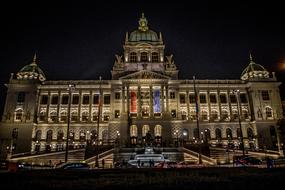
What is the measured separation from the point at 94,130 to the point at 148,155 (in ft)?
106

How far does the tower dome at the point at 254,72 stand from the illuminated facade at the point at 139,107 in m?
0.34

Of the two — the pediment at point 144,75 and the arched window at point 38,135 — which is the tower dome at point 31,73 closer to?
the arched window at point 38,135

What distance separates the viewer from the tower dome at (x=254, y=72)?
79438 mm

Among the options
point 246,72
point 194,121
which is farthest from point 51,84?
point 246,72

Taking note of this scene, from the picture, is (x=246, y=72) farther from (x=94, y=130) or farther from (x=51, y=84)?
(x=51, y=84)

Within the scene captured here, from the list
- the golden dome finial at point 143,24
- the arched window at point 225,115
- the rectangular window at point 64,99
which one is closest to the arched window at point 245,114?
the arched window at point 225,115

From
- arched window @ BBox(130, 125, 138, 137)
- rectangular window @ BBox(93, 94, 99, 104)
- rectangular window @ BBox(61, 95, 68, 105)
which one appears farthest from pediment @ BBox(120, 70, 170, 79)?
rectangular window @ BBox(61, 95, 68, 105)

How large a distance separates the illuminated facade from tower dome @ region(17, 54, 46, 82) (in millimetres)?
271

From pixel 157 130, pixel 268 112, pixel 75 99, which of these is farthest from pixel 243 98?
pixel 75 99

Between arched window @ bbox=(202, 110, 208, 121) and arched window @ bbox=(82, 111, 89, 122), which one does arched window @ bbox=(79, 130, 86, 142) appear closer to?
arched window @ bbox=(82, 111, 89, 122)

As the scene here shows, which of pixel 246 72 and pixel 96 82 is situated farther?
pixel 246 72

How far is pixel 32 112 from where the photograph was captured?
70812 mm

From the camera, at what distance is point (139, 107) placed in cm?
6819

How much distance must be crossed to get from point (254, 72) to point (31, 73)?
218ft
